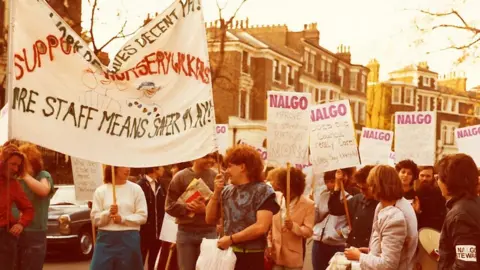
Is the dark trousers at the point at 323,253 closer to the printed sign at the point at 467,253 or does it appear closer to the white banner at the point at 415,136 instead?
the white banner at the point at 415,136

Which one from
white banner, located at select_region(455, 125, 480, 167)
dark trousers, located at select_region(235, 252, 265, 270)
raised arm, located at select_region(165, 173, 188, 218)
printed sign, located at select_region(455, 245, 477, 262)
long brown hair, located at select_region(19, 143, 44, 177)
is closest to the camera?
printed sign, located at select_region(455, 245, 477, 262)

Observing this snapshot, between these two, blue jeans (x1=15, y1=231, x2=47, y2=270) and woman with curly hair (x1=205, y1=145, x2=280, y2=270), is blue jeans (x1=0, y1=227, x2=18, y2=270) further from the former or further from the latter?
woman with curly hair (x1=205, y1=145, x2=280, y2=270)

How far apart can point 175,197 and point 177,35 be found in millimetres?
2581

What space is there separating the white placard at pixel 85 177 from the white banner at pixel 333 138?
2906 millimetres

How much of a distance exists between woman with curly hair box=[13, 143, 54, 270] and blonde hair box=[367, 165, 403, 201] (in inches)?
151

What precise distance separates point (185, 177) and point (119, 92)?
262 cm

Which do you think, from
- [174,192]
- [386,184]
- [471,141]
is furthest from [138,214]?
[471,141]

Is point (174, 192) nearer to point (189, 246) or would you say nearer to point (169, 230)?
point (189, 246)

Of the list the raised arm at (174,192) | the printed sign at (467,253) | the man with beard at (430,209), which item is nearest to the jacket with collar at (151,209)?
the raised arm at (174,192)

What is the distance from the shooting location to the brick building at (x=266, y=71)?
59.3 meters

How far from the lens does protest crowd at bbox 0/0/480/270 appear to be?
6559 mm

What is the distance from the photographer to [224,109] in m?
60.2

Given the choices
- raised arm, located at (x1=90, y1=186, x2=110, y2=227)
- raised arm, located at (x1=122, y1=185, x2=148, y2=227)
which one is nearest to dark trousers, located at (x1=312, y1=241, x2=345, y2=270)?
raised arm, located at (x1=122, y1=185, x2=148, y2=227)

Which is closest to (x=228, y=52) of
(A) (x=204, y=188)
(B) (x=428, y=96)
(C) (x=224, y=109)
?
(C) (x=224, y=109)
